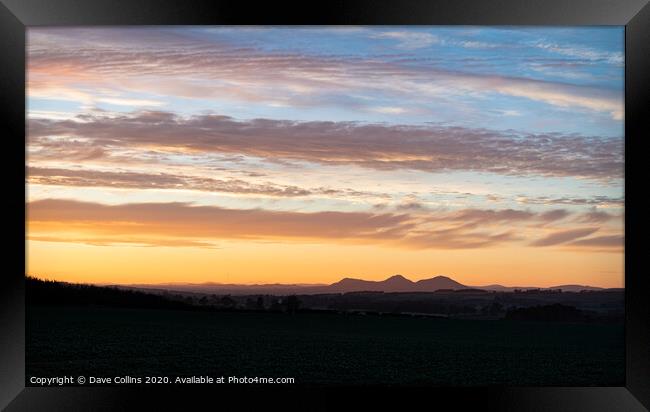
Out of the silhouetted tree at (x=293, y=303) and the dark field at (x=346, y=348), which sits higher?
the silhouetted tree at (x=293, y=303)

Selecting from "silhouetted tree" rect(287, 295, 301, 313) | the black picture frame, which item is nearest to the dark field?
"silhouetted tree" rect(287, 295, 301, 313)

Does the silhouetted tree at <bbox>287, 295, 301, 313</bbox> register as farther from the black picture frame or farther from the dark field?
the black picture frame

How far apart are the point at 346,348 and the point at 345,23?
48.3 ft

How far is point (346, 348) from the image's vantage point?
18891mm

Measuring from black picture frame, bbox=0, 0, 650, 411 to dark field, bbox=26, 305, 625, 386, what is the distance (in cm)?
576

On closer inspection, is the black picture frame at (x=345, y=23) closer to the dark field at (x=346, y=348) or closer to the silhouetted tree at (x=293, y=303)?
the silhouetted tree at (x=293, y=303)

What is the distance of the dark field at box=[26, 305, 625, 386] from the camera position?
12961 millimetres

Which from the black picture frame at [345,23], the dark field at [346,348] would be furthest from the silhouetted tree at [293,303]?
the black picture frame at [345,23]

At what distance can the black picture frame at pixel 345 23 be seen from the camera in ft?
16.3

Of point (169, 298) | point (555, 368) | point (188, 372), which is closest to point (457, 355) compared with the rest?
point (555, 368)

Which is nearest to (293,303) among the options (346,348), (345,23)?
(345,23)

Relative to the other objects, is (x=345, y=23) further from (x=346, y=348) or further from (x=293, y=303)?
(x=346, y=348)

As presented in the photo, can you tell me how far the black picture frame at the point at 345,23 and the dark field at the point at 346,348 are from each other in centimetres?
576

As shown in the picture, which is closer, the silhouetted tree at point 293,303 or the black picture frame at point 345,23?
the black picture frame at point 345,23
